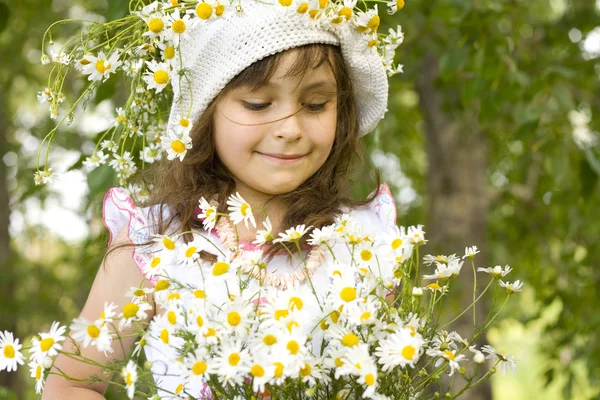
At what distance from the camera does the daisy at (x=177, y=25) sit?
120 centimetres

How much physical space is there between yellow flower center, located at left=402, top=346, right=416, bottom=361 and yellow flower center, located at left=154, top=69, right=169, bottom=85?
62cm

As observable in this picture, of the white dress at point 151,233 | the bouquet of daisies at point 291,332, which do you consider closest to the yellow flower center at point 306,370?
the bouquet of daisies at point 291,332

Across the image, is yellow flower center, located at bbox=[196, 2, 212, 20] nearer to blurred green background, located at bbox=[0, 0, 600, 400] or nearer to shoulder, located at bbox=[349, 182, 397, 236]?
blurred green background, located at bbox=[0, 0, 600, 400]

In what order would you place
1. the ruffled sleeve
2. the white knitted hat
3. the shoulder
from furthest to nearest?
the shoulder < the ruffled sleeve < the white knitted hat

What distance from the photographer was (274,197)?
1504mm

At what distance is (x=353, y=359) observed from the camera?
0.89 meters

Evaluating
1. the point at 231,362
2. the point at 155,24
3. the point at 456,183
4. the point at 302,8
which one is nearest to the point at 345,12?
the point at 302,8

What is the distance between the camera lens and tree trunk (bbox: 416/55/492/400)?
3.25 metres

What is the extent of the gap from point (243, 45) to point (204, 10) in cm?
15

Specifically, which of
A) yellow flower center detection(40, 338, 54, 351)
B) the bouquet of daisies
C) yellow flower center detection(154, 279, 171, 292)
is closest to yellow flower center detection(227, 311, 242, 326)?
the bouquet of daisies

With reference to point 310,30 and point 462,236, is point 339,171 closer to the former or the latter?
point 310,30

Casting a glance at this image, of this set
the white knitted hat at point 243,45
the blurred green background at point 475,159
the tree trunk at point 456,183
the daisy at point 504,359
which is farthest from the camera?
the tree trunk at point 456,183

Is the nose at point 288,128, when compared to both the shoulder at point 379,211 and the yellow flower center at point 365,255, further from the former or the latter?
the yellow flower center at point 365,255

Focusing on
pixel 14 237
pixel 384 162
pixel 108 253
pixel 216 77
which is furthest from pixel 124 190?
pixel 14 237
